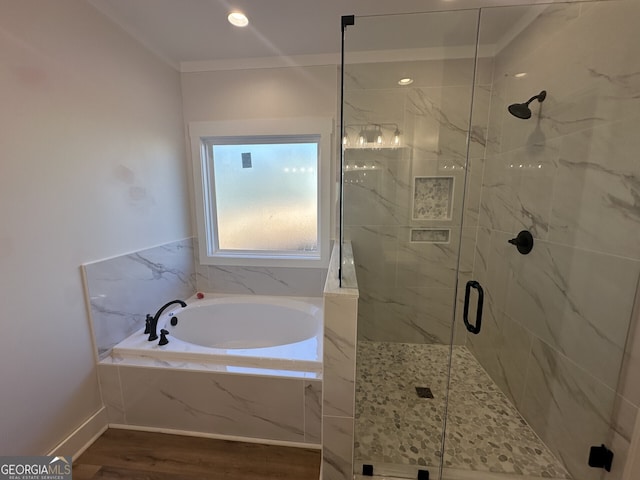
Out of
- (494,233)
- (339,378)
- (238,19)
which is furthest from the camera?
(494,233)

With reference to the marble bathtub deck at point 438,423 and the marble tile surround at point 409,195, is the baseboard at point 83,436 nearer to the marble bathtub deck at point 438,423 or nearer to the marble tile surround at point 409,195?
the marble bathtub deck at point 438,423

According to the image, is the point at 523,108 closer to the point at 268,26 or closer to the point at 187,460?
the point at 268,26

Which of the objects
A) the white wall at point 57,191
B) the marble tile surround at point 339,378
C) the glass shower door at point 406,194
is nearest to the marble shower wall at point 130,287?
the white wall at point 57,191

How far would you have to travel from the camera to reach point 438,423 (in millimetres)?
1521

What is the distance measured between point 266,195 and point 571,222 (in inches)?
86.6

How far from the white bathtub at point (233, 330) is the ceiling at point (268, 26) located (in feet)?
6.81

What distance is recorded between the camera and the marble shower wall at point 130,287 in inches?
60.0

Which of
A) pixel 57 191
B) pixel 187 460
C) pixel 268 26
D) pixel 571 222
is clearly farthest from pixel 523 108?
pixel 187 460

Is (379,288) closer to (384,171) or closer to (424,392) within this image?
(424,392)

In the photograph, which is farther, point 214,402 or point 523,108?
point 523,108

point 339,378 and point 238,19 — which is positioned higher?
point 238,19

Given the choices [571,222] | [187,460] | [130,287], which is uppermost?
[571,222]

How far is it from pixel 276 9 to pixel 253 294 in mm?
2210

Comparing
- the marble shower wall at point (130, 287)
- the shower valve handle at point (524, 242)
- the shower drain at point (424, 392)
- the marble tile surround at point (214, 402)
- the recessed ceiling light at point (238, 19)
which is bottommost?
the shower drain at point (424, 392)
